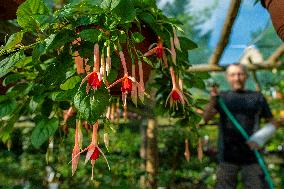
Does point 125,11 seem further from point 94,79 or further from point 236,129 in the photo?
point 236,129

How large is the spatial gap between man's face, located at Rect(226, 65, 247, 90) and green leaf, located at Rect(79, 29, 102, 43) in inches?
92.7

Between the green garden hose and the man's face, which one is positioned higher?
the man's face

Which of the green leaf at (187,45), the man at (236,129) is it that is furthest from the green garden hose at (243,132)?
the green leaf at (187,45)

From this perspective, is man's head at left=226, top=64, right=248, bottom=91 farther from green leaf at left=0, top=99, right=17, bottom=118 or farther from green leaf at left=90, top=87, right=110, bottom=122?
green leaf at left=90, top=87, right=110, bottom=122

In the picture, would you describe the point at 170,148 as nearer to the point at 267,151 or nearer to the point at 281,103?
the point at 267,151

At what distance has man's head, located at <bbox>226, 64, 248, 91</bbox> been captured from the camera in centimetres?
316

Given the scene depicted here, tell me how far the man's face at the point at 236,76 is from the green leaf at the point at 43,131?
6.98 ft

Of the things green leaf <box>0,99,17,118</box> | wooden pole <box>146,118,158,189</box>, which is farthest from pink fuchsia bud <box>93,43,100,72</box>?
wooden pole <box>146,118,158,189</box>

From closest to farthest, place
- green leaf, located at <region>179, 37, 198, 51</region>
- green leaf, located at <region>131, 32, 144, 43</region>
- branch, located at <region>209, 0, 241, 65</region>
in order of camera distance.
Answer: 1. green leaf, located at <region>131, 32, 144, 43</region>
2. green leaf, located at <region>179, 37, 198, 51</region>
3. branch, located at <region>209, 0, 241, 65</region>

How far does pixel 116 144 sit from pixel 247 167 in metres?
6.34

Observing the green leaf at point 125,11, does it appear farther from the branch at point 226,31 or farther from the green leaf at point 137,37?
the branch at point 226,31

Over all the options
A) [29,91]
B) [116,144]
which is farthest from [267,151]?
[29,91]

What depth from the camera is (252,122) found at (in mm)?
3230

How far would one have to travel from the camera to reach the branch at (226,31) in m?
2.50
